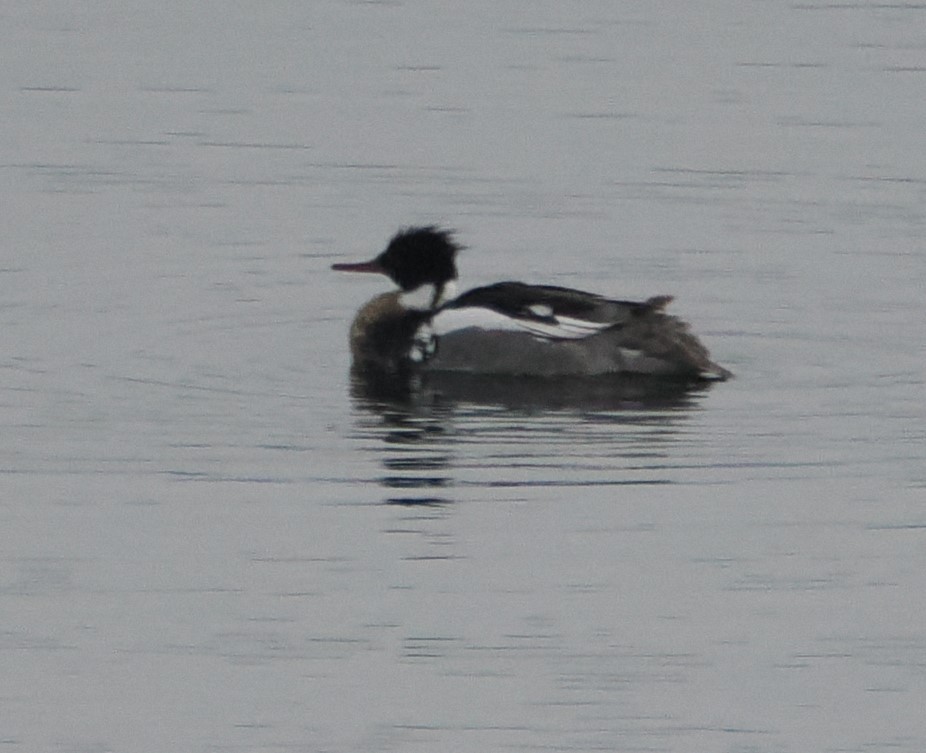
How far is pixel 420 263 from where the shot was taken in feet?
65.4

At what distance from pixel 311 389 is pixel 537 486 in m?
2.98

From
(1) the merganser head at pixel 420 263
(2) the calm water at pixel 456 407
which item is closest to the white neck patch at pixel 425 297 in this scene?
(1) the merganser head at pixel 420 263

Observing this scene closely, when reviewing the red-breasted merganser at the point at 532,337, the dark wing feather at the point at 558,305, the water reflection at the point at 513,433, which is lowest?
the water reflection at the point at 513,433

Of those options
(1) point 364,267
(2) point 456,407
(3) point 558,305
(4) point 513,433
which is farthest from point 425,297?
(4) point 513,433

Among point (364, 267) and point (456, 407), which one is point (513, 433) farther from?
point (364, 267)

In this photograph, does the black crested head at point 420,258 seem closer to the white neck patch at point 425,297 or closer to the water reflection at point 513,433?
the white neck patch at point 425,297

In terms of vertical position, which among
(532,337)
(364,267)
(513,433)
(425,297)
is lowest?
(513,433)

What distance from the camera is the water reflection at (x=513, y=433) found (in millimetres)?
15797

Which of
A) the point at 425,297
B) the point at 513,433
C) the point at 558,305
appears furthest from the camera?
the point at 425,297

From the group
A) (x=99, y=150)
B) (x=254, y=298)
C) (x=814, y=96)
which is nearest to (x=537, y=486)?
(x=254, y=298)

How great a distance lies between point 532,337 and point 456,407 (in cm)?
112

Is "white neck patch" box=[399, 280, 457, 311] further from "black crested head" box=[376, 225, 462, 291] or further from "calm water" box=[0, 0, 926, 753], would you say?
"calm water" box=[0, 0, 926, 753]

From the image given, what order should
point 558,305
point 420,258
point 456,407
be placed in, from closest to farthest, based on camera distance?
point 456,407 < point 558,305 < point 420,258

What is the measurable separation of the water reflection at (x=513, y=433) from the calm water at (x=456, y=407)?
1.6 inches
